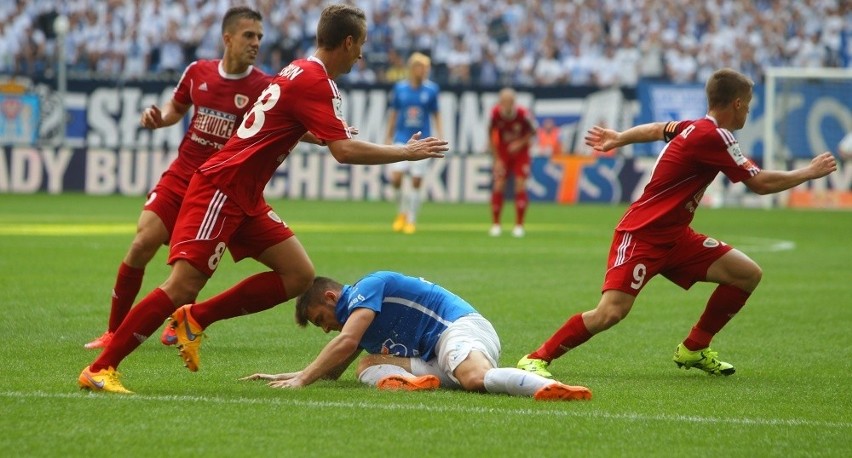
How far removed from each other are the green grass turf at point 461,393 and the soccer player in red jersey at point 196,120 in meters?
0.57

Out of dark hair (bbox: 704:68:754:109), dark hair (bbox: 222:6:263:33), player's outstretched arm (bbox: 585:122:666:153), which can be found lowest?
player's outstretched arm (bbox: 585:122:666:153)

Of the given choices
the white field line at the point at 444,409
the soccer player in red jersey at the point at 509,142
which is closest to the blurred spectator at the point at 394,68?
the soccer player in red jersey at the point at 509,142

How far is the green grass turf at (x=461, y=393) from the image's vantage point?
21.3 feet

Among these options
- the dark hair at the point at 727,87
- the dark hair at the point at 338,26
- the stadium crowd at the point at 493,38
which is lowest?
the dark hair at the point at 727,87

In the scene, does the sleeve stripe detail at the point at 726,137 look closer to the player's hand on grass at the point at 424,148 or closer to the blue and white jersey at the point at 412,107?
the player's hand on grass at the point at 424,148

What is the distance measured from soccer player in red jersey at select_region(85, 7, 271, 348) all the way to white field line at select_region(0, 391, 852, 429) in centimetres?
222

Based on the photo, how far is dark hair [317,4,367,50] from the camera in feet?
25.6

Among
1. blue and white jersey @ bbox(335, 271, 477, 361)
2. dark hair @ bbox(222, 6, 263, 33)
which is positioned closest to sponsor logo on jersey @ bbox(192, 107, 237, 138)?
dark hair @ bbox(222, 6, 263, 33)

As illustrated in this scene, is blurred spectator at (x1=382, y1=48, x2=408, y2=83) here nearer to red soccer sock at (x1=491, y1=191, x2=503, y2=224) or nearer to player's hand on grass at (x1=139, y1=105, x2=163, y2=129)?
red soccer sock at (x1=491, y1=191, x2=503, y2=224)

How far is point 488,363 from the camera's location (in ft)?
26.3

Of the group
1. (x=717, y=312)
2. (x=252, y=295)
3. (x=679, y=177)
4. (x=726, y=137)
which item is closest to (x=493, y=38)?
(x=717, y=312)

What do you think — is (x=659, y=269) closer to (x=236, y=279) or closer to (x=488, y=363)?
(x=488, y=363)

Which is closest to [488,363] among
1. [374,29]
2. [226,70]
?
[226,70]

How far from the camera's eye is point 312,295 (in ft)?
27.1
